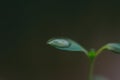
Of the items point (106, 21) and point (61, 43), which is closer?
point (61, 43)

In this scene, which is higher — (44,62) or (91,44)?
(91,44)

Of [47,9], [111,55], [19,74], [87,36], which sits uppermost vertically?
[47,9]

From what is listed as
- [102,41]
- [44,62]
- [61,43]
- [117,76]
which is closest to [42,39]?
[44,62]

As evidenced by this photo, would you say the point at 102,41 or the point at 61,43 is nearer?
the point at 61,43

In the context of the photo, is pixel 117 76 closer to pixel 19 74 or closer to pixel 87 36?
pixel 87 36

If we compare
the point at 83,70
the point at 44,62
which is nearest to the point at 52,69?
the point at 44,62

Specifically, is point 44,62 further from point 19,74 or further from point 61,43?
point 61,43
